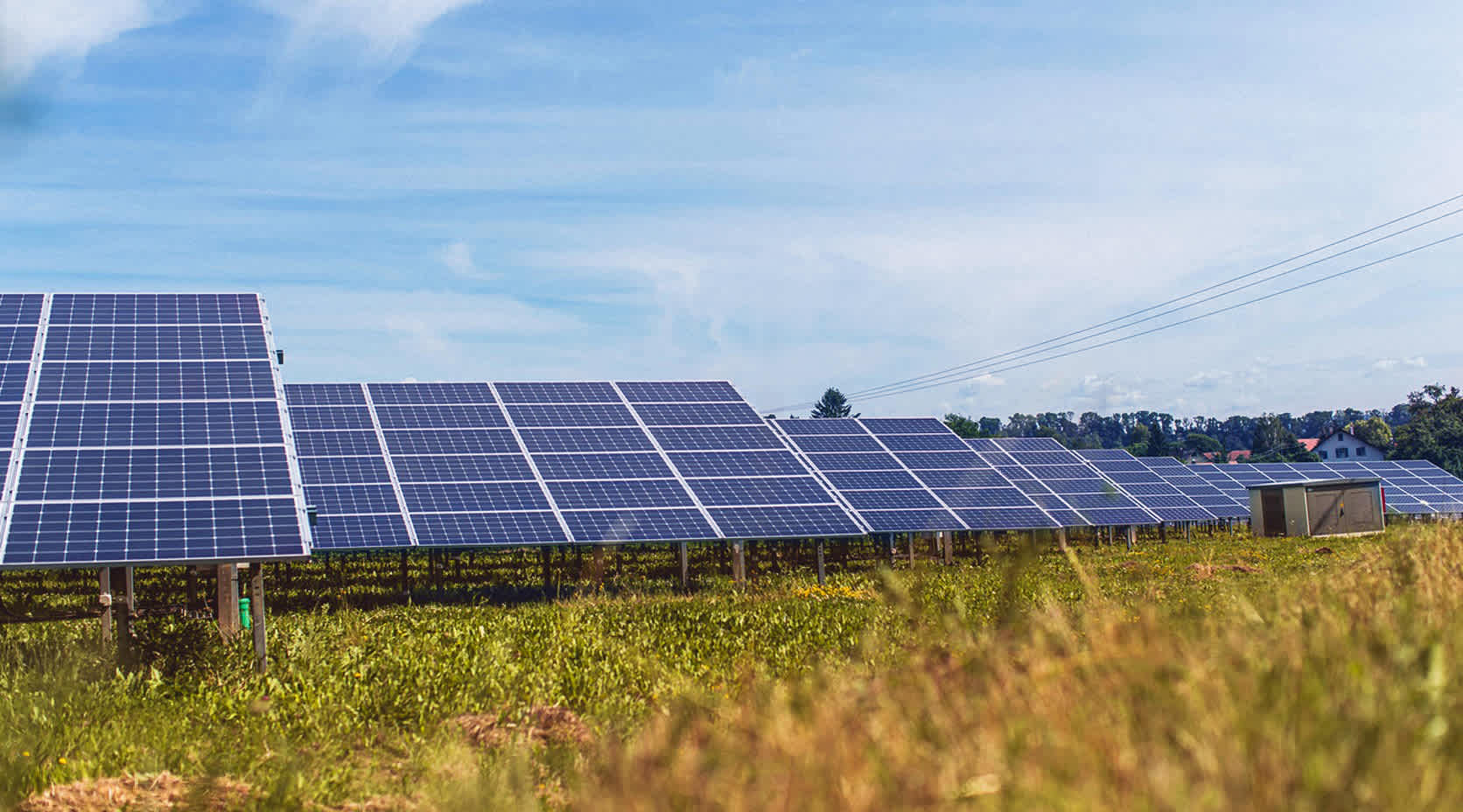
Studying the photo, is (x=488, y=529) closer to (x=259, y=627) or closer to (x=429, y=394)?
(x=429, y=394)

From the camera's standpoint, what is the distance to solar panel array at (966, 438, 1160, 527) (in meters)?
44.7

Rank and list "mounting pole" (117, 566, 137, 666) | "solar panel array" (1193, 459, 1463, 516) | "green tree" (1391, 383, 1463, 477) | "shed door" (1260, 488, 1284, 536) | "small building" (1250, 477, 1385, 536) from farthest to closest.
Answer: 1. "green tree" (1391, 383, 1463, 477)
2. "solar panel array" (1193, 459, 1463, 516)
3. "shed door" (1260, 488, 1284, 536)
4. "small building" (1250, 477, 1385, 536)
5. "mounting pole" (117, 566, 137, 666)

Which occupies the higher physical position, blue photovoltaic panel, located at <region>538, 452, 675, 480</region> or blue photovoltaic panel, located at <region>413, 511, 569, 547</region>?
blue photovoltaic panel, located at <region>538, 452, 675, 480</region>

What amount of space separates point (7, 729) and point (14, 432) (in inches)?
281

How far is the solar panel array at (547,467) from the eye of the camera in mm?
25250

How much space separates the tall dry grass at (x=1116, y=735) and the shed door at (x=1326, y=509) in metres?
62.4

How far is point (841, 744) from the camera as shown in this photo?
4.42m

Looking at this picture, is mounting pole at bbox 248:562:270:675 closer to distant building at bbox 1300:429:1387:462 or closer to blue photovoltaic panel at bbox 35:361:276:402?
blue photovoltaic panel at bbox 35:361:276:402

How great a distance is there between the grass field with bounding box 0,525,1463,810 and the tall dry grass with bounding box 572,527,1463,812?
16mm

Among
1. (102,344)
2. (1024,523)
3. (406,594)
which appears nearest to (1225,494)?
(1024,523)

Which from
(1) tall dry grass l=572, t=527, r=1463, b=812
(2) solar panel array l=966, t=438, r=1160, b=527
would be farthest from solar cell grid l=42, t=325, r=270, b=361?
(2) solar panel array l=966, t=438, r=1160, b=527

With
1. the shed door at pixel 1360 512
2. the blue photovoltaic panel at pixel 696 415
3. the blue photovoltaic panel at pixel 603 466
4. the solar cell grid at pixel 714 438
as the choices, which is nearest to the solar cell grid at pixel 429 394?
the blue photovoltaic panel at pixel 696 415

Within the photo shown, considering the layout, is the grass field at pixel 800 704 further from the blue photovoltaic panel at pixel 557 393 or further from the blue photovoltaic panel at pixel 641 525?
the blue photovoltaic panel at pixel 557 393

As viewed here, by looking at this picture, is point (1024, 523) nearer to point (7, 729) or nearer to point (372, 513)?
point (372, 513)
